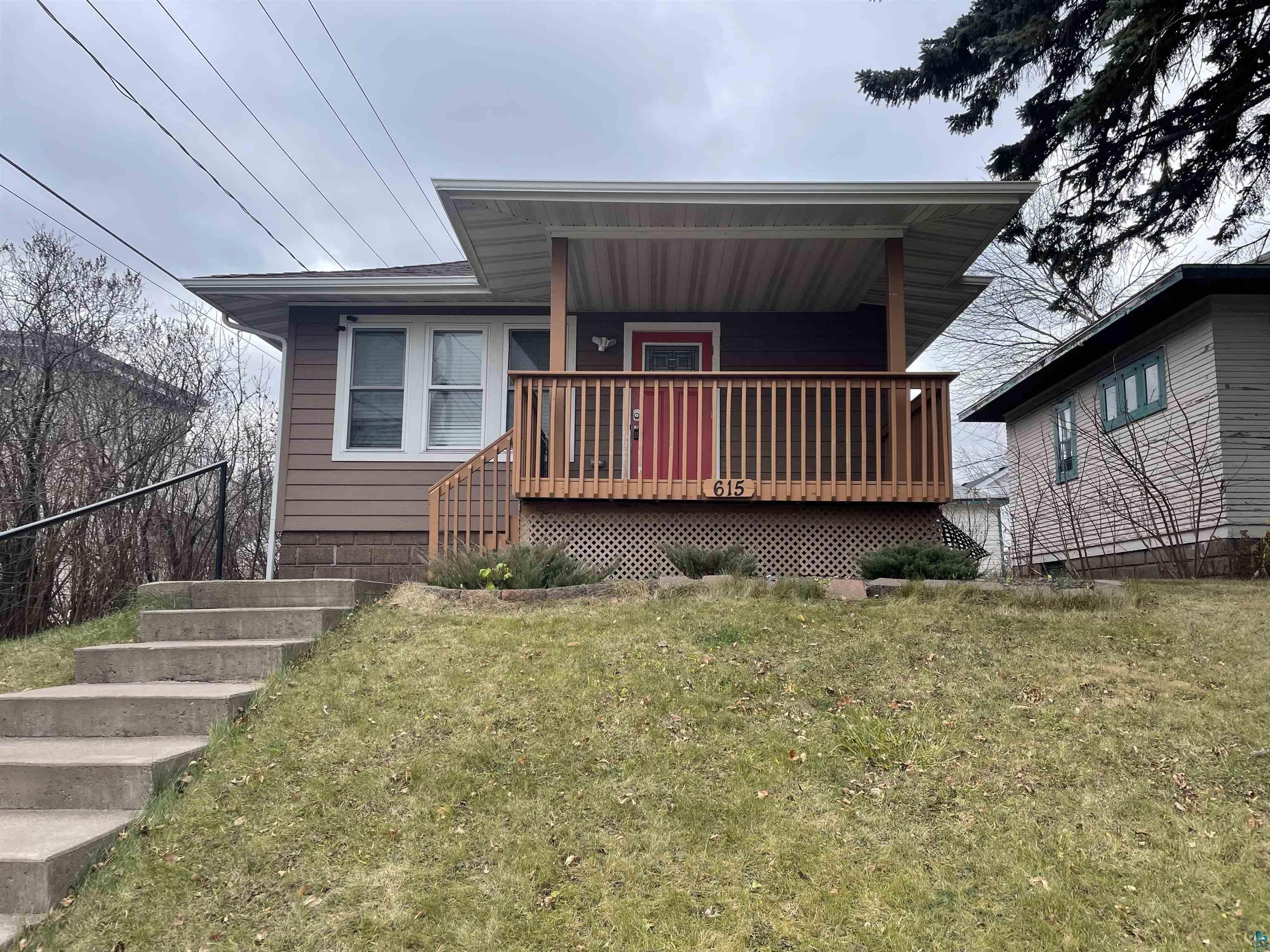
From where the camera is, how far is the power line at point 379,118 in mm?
12805

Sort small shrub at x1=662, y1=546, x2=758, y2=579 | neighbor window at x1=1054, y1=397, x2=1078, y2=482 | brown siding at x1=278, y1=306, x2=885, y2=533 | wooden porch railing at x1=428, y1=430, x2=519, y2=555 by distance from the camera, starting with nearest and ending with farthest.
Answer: small shrub at x1=662, y1=546, x2=758, y2=579 < wooden porch railing at x1=428, y1=430, x2=519, y2=555 < brown siding at x1=278, y1=306, x2=885, y2=533 < neighbor window at x1=1054, y1=397, x2=1078, y2=482

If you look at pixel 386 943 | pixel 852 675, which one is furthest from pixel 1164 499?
pixel 386 943

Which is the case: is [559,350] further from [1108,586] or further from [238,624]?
[1108,586]

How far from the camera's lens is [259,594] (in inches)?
254

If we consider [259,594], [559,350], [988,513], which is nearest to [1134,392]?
[988,513]

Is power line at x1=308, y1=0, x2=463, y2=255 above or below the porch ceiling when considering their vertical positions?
above

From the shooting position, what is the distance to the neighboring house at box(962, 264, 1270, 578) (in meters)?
10.8

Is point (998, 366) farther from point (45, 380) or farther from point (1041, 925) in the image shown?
point (1041, 925)

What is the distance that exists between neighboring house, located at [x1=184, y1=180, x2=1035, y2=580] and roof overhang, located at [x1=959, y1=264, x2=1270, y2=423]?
9.77ft

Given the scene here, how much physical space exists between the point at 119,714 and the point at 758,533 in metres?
5.12

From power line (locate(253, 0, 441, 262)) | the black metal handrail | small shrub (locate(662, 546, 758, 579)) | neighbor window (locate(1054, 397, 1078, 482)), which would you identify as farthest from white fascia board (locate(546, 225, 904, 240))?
neighbor window (locate(1054, 397, 1078, 482))

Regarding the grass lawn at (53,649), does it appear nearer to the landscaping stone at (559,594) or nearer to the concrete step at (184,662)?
the concrete step at (184,662)

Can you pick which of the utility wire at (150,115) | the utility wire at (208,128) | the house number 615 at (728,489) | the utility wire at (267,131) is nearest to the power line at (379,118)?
the utility wire at (267,131)

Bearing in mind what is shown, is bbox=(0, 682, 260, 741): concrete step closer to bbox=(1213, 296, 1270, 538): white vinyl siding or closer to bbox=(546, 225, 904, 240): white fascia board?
bbox=(546, 225, 904, 240): white fascia board
